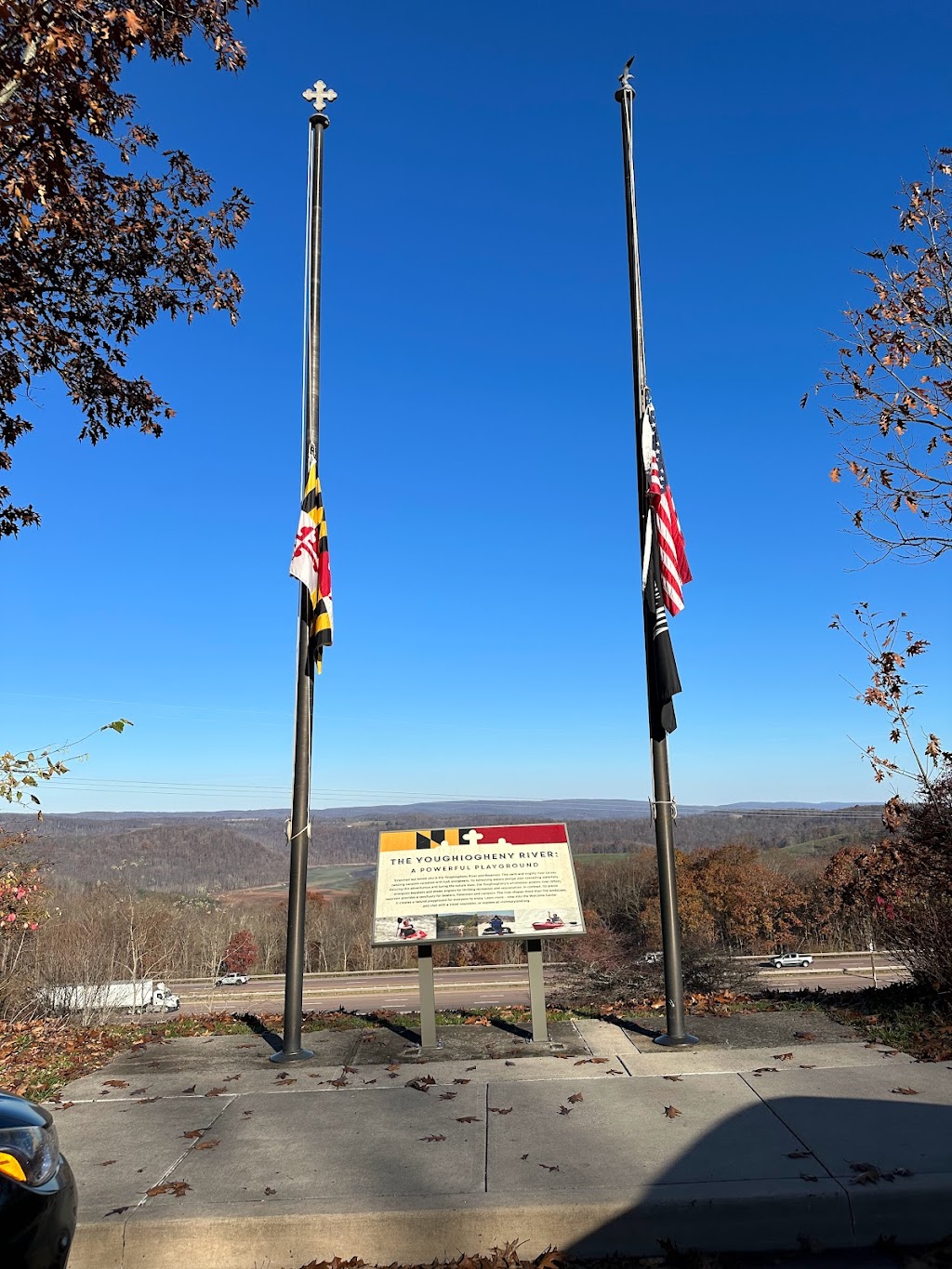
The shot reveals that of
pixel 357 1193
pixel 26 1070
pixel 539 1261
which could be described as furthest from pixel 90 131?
pixel 539 1261

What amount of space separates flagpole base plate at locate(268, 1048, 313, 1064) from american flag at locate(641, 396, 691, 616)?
4.74m

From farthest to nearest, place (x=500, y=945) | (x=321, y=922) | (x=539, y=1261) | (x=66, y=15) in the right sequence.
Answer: (x=321, y=922) → (x=500, y=945) → (x=66, y=15) → (x=539, y=1261)

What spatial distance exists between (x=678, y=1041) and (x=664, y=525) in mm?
4195

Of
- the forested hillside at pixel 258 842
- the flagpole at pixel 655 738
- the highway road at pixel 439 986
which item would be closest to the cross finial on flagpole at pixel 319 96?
the flagpole at pixel 655 738

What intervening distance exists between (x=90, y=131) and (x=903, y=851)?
1003cm

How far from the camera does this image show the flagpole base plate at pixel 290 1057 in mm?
7035

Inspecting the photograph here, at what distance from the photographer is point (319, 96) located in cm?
824

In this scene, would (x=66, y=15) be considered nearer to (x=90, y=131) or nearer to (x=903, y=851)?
(x=90, y=131)

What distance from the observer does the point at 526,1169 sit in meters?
4.48

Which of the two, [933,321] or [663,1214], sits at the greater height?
[933,321]

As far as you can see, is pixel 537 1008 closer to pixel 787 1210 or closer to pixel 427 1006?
pixel 427 1006

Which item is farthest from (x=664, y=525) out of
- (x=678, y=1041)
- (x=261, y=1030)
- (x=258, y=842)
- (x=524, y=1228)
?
(x=258, y=842)

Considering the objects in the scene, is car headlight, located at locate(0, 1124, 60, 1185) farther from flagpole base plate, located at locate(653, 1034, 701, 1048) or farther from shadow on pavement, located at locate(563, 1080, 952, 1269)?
flagpole base plate, located at locate(653, 1034, 701, 1048)

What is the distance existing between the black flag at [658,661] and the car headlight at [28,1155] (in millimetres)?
5139
